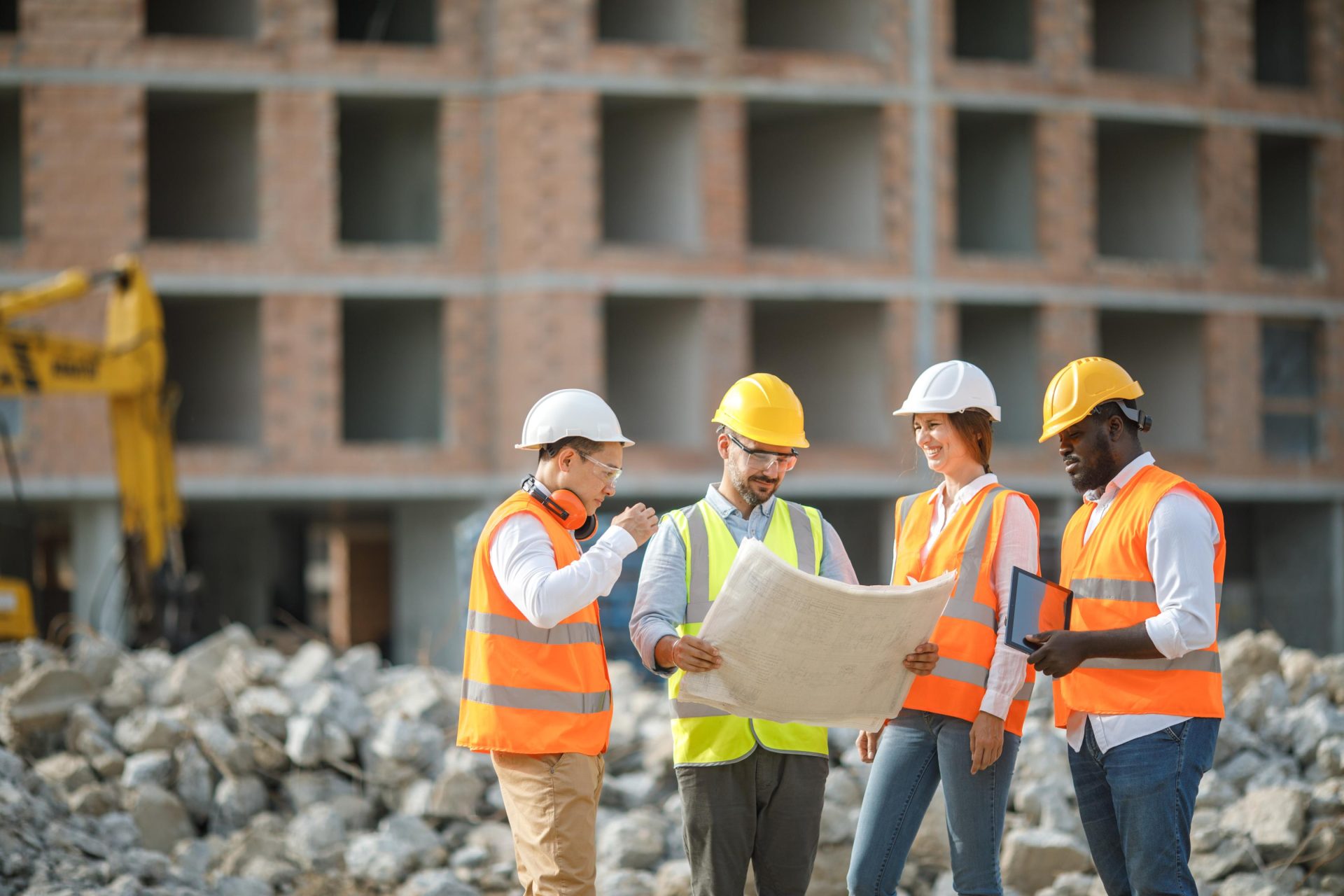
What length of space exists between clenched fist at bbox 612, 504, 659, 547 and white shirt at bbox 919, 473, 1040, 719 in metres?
0.80

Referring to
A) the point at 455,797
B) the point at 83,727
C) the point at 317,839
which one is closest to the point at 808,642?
the point at 455,797

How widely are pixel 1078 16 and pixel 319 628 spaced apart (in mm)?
19118

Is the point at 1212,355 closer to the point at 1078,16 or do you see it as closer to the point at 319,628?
the point at 1078,16

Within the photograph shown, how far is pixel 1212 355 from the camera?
2378 centimetres

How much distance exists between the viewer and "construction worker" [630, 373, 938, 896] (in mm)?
4230

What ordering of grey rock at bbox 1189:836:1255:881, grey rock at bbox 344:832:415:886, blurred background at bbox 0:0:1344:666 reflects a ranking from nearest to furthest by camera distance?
grey rock at bbox 1189:836:1255:881
grey rock at bbox 344:832:415:886
blurred background at bbox 0:0:1344:666

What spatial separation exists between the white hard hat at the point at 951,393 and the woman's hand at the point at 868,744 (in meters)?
0.93

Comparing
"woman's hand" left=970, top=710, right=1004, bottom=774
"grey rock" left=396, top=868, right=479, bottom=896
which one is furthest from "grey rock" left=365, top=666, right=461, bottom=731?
"woman's hand" left=970, top=710, right=1004, bottom=774

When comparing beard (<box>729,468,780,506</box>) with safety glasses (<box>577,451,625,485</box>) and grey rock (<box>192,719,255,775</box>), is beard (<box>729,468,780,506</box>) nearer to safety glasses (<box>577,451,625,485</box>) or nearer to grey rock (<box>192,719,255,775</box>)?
safety glasses (<box>577,451,625,485</box>)

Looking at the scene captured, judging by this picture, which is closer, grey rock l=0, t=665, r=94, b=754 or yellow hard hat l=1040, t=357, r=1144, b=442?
yellow hard hat l=1040, t=357, r=1144, b=442

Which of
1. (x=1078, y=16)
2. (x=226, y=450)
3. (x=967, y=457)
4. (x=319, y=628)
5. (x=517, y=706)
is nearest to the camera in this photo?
(x=517, y=706)

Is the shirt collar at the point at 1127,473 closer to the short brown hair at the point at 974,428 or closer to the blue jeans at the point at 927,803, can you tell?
the short brown hair at the point at 974,428

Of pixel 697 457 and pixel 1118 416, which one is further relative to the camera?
pixel 697 457

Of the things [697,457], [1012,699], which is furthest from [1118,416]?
[697,457]
